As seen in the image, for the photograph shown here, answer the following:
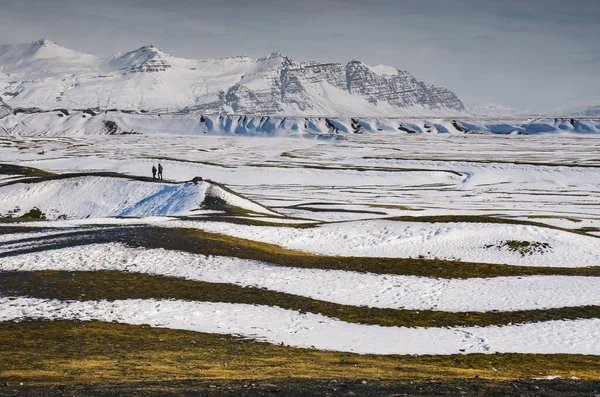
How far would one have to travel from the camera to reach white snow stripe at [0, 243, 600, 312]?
99.7ft

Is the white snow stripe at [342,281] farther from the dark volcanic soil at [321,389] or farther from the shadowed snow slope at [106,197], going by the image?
the shadowed snow slope at [106,197]

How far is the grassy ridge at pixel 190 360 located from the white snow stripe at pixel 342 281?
7.29 m

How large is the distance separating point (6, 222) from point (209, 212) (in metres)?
17.9

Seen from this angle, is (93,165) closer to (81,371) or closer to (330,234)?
(330,234)

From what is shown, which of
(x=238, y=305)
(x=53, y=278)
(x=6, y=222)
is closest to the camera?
(x=238, y=305)

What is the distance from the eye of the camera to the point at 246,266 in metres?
34.8

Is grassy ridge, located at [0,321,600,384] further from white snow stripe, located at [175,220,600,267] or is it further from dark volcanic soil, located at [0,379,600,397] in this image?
white snow stripe, located at [175,220,600,267]

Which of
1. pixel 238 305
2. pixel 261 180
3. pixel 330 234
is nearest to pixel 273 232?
pixel 330 234

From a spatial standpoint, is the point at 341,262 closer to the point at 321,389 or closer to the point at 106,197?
the point at 321,389

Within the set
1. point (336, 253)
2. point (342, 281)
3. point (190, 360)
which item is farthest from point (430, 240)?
point (190, 360)

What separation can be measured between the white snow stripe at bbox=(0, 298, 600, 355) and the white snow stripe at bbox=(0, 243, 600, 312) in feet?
10.5

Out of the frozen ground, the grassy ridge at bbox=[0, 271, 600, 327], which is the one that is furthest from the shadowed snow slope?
the grassy ridge at bbox=[0, 271, 600, 327]

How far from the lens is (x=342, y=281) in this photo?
33.1 m

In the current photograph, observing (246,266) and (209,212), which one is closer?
(246,266)
